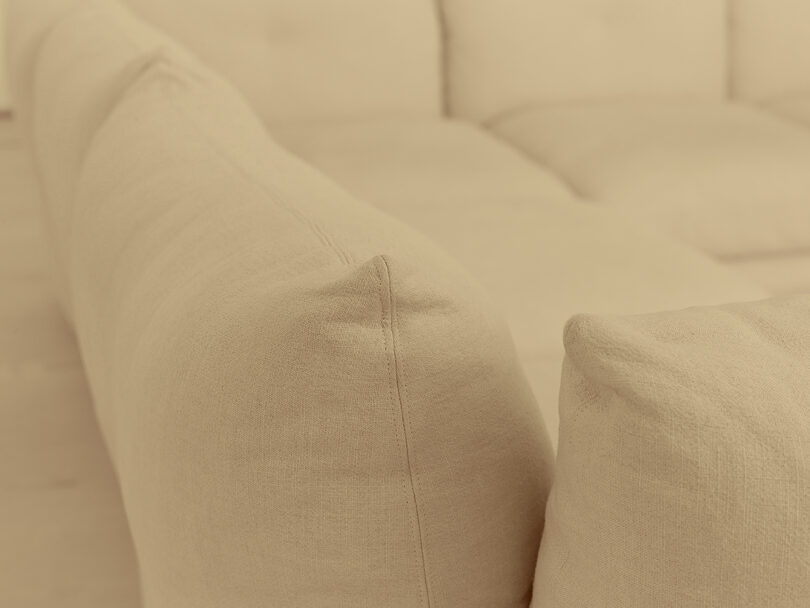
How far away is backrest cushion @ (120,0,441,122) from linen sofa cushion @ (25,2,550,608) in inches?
55.4

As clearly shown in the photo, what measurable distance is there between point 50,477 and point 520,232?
2.82 feet

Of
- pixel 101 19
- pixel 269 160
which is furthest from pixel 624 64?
pixel 269 160

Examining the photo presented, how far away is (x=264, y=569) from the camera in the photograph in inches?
23.4

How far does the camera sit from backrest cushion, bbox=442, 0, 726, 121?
2.18 meters

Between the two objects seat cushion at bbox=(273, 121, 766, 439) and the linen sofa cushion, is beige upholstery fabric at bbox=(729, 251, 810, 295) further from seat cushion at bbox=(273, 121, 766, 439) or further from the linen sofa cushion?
the linen sofa cushion

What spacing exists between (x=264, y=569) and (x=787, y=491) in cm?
28

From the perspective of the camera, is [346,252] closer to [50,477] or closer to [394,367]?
[394,367]

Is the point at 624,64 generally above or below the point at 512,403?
above

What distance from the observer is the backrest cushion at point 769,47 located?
230 centimetres

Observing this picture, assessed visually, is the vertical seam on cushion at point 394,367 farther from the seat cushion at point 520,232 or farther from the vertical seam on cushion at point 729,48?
the vertical seam on cushion at point 729,48

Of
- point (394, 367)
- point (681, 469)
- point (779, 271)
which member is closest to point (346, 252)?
Result: point (394, 367)

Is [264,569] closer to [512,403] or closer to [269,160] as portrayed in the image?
[512,403]

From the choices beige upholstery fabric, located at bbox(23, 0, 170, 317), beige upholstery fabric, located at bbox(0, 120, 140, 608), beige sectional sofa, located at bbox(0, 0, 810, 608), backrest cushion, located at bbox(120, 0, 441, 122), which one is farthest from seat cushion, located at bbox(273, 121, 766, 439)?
beige upholstery fabric, located at bbox(0, 120, 140, 608)

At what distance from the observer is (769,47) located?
232 cm
